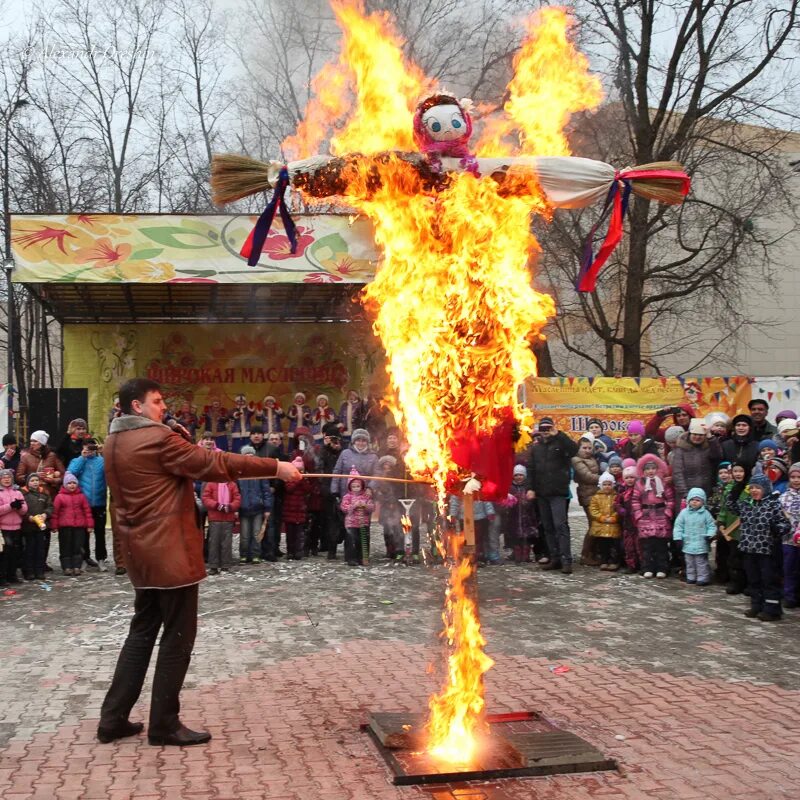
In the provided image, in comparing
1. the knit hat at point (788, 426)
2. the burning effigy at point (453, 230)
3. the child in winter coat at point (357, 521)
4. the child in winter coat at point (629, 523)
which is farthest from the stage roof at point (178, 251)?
the burning effigy at point (453, 230)

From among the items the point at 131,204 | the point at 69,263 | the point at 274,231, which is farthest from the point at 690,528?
the point at 131,204

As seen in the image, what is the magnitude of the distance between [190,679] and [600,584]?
5317mm

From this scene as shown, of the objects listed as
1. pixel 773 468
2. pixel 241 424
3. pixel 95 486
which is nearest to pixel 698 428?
pixel 773 468

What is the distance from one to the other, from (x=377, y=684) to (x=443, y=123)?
12.2ft

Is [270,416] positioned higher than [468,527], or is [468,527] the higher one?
[270,416]

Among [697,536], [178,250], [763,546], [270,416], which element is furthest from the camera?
[270,416]

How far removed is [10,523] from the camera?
10.5 meters

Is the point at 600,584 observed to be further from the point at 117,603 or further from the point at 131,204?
the point at 131,204

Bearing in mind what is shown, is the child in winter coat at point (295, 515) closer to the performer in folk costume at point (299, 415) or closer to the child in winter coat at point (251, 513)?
the child in winter coat at point (251, 513)

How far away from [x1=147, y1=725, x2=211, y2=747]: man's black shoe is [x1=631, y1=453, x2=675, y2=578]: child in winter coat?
6721 mm

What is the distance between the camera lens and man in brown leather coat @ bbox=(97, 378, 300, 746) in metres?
5.15

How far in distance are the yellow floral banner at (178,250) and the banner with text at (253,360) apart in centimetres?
460

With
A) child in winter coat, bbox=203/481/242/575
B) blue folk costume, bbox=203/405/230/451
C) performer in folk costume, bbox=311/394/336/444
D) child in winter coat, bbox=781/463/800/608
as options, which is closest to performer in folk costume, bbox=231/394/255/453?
blue folk costume, bbox=203/405/230/451

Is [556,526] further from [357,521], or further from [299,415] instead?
[299,415]
